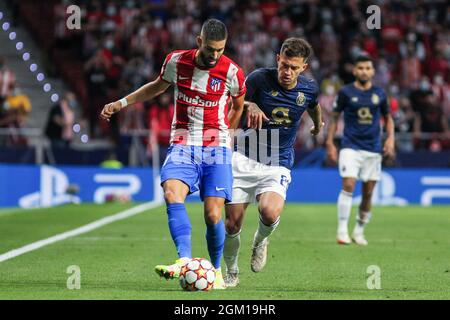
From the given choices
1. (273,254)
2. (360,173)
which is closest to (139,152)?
(360,173)

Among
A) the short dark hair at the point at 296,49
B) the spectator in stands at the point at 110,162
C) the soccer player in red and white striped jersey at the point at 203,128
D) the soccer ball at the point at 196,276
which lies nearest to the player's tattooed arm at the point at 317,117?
the short dark hair at the point at 296,49

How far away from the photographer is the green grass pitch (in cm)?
807

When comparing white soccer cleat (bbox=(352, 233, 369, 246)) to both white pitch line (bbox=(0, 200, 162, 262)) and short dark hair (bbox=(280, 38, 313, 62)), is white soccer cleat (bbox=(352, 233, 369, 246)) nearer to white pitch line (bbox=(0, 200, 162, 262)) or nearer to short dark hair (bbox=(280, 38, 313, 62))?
white pitch line (bbox=(0, 200, 162, 262))

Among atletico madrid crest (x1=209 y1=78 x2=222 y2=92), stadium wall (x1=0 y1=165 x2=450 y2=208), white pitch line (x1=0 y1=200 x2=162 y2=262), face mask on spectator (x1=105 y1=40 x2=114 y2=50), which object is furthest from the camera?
face mask on spectator (x1=105 y1=40 x2=114 y2=50)

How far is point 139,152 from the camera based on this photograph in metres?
23.0

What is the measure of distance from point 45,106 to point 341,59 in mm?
7507

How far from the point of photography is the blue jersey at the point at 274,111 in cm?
959

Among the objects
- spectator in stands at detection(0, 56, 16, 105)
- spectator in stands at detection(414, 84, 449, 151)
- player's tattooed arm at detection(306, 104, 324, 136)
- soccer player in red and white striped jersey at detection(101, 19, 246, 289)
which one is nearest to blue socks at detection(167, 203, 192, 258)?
soccer player in red and white striped jersey at detection(101, 19, 246, 289)

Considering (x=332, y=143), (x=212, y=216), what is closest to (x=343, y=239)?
(x=332, y=143)

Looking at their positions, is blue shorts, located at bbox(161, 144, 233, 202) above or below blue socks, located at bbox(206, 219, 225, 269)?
above

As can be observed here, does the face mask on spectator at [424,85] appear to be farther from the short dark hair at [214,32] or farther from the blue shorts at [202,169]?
the short dark hair at [214,32]

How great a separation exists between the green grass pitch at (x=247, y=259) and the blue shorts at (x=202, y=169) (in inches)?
31.9

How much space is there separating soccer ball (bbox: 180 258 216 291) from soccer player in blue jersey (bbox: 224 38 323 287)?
1354mm

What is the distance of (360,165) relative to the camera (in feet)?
45.2
